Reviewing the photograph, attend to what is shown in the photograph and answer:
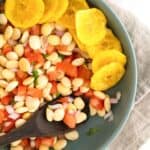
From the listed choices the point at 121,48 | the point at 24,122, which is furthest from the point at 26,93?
the point at 121,48

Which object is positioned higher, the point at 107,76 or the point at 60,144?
the point at 107,76

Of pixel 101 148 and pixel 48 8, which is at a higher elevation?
pixel 48 8

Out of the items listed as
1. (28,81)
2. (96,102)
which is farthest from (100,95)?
(28,81)

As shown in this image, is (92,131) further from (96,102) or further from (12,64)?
(12,64)

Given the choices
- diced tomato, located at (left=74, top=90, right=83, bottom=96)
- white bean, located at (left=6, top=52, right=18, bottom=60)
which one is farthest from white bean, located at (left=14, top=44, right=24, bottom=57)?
diced tomato, located at (left=74, top=90, right=83, bottom=96)

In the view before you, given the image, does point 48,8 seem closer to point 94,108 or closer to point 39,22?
point 39,22

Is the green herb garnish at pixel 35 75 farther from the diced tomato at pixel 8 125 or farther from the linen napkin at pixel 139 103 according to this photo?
the linen napkin at pixel 139 103

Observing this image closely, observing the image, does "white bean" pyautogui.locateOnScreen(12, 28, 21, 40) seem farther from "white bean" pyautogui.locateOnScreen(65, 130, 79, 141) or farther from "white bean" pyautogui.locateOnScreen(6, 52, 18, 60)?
"white bean" pyautogui.locateOnScreen(65, 130, 79, 141)
